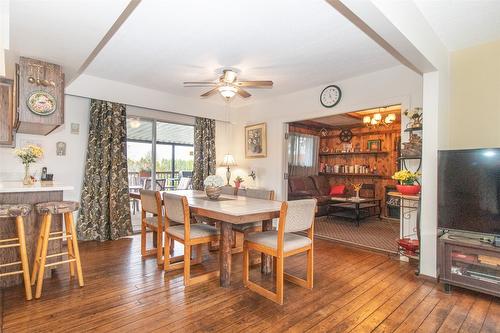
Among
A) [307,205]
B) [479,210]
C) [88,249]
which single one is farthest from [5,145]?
[479,210]

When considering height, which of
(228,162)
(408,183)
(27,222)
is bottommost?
(27,222)

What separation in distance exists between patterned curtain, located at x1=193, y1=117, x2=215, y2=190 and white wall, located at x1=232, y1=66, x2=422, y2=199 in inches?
24.4

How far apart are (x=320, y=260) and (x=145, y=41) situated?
3.21 metres

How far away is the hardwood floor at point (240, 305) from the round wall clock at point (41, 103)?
167 cm

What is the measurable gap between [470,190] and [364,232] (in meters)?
2.66

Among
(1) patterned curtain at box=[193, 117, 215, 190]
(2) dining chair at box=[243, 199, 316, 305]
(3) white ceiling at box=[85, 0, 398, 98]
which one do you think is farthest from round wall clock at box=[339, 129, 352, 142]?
(2) dining chair at box=[243, 199, 316, 305]

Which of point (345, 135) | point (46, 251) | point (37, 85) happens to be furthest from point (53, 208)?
point (345, 135)

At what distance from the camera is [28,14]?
1904 mm

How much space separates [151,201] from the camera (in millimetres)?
3199

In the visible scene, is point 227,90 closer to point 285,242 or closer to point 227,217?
point 227,217

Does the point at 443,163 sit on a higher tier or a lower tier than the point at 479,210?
higher

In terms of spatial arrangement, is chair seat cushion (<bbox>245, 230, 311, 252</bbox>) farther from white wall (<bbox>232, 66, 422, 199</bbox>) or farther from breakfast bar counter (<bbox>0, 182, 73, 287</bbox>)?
white wall (<bbox>232, 66, 422, 199</bbox>)

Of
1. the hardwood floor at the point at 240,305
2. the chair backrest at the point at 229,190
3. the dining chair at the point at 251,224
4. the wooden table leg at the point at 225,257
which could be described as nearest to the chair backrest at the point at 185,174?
the chair backrest at the point at 229,190

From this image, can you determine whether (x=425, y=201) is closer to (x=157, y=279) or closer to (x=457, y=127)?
(x=457, y=127)
